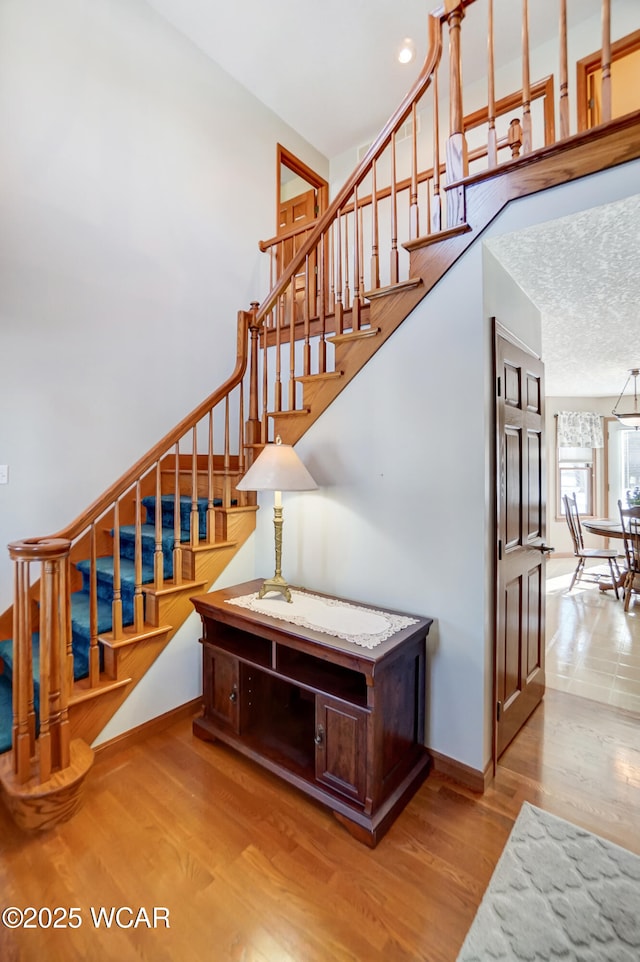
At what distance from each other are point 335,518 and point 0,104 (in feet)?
10.4

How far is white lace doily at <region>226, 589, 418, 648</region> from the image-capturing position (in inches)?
71.9

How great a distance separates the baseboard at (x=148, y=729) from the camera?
2107mm

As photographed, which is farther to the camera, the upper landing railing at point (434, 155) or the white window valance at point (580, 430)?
the white window valance at point (580, 430)

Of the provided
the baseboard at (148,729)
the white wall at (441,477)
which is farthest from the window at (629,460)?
the baseboard at (148,729)

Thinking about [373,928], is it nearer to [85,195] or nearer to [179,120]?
[85,195]

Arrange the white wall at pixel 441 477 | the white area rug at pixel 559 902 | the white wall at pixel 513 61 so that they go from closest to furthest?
the white area rug at pixel 559 902 < the white wall at pixel 441 477 < the white wall at pixel 513 61

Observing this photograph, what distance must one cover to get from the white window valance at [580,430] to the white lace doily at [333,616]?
19.4 ft

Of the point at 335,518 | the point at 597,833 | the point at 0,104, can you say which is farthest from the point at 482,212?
the point at 0,104

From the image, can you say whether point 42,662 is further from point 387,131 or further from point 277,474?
point 387,131

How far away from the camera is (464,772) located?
1.95 m

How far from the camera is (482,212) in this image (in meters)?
1.91

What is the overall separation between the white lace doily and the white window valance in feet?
19.4

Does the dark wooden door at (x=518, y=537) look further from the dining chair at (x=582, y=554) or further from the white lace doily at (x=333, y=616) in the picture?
the dining chair at (x=582, y=554)

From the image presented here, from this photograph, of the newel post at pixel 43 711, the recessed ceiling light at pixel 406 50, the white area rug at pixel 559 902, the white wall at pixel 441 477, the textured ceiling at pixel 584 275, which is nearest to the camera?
the white area rug at pixel 559 902
